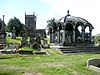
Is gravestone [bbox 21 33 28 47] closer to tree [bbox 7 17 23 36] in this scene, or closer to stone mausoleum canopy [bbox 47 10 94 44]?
stone mausoleum canopy [bbox 47 10 94 44]

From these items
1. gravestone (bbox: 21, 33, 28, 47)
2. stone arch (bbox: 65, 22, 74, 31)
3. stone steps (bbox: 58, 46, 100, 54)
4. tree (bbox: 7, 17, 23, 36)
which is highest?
tree (bbox: 7, 17, 23, 36)

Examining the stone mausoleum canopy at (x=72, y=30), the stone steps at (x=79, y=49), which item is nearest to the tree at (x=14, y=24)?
the stone mausoleum canopy at (x=72, y=30)

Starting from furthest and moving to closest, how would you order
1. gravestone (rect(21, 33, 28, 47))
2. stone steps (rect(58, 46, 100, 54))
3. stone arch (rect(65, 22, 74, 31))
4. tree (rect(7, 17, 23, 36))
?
tree (rect(7, 17, 23, 36)) < stone arch (rect(65, 22, 74, 31)) < gravestone (rect(21, 33, 28, 47)) < stone steps (rect(58, 46, 100, 54))

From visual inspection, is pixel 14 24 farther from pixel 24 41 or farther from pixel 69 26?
pixel 24 41

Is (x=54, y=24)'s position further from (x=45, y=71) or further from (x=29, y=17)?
(x=29, y=17)

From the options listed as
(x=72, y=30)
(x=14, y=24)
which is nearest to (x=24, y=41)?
(x=72, y=30)

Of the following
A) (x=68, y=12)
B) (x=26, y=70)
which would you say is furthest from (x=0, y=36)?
(x=26, y=70)

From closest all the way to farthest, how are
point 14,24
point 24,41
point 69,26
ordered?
point 24,41
point 69,26
point 14,24

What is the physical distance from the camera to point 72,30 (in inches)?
1702

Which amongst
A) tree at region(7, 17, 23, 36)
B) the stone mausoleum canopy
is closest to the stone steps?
the stone mausoleum canopy

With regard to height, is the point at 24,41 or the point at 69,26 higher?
the point at 69,26

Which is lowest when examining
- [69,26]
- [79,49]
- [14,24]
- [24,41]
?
[79,49]

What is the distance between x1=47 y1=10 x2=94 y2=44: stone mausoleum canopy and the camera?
40.3 metres

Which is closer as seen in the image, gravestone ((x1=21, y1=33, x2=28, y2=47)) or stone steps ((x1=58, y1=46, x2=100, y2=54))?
stone steps ((x1=58, y1=46, x2=100, y2=54))
